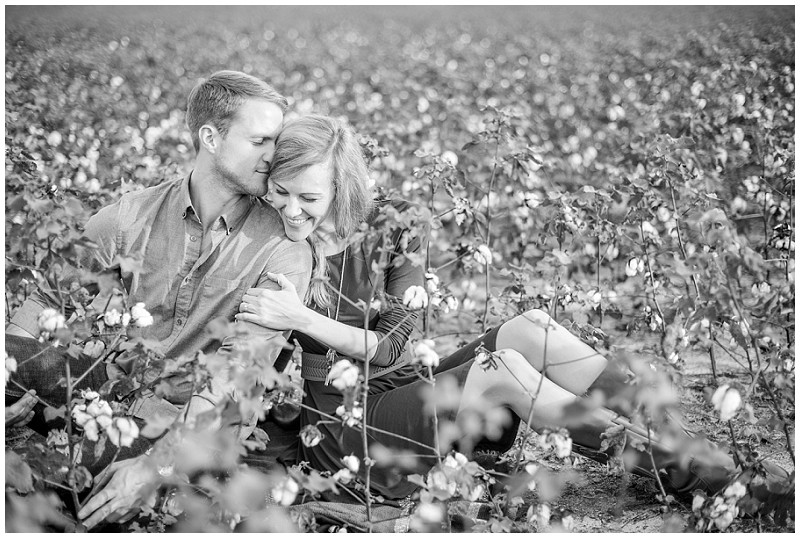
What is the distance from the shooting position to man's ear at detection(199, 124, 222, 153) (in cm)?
213

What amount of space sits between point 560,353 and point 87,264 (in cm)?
120

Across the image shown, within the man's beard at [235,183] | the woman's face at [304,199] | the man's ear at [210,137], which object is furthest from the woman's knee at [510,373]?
the man's ear at [210,137]

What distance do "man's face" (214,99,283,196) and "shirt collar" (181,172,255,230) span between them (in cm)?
3

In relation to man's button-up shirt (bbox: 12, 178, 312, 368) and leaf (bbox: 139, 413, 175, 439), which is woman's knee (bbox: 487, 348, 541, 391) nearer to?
man's button-up shirt (bbox: 12, 178, 312, 368)

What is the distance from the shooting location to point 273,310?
72.5 inches

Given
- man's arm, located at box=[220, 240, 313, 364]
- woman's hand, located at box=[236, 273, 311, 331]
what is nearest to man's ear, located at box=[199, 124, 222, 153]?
man's arm, located at box=[220, 240, 313, 364]

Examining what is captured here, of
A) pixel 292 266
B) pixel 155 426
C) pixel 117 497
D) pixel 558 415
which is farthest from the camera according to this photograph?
pixel 292 266

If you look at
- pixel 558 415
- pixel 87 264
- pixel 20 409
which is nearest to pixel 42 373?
pixel 20 409

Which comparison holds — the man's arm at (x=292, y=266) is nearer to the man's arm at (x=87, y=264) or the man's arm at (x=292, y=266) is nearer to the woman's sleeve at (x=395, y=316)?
the woman's sleeve at (x=395, y=316)

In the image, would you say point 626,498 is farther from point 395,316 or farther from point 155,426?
point 155,426

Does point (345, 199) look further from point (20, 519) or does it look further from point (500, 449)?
point (20, 519)

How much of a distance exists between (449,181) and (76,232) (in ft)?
4.12

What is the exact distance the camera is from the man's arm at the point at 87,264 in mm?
2014

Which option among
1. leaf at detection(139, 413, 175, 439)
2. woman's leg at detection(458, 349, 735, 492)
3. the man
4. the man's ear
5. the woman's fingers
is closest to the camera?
leaf at detection(139, 413, 175, 439)
